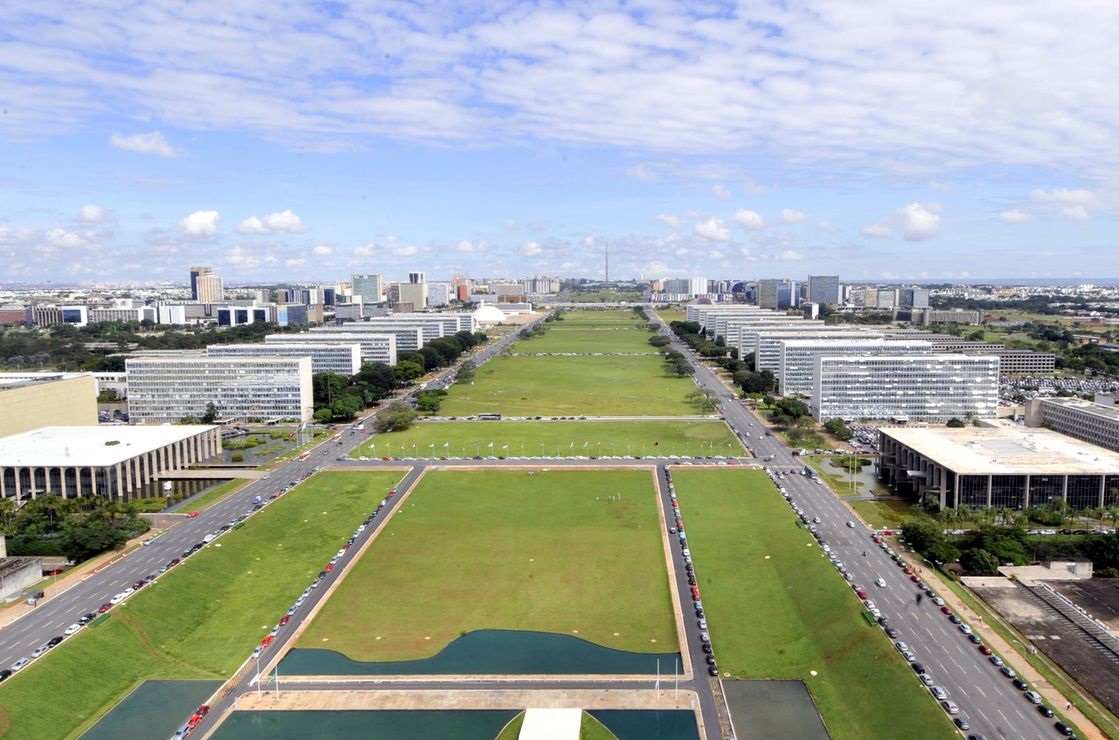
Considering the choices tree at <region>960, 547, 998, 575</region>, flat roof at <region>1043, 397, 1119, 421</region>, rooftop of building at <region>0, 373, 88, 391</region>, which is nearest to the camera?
tree at <region>960, 547, 998, 575</region>

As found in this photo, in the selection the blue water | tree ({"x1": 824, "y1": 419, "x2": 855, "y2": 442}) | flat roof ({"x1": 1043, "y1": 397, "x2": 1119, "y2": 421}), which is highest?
flat roof ({"x1": 1043, "y1": 397, "x2": 1119, "y2": 421})

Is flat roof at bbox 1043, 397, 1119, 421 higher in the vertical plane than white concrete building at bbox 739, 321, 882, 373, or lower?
lower

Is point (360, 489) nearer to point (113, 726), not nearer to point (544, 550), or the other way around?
point (544, 550)

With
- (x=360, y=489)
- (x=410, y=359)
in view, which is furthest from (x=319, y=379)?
(x=360, y=489)

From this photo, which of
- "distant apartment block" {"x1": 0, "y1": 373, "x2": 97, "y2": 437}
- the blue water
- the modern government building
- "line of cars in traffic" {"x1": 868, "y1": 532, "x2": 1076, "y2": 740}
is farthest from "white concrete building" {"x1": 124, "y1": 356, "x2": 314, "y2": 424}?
"line of cars in traffic" {"x1": 868, "y1": 532, "x2": 1076, "y2": 740}

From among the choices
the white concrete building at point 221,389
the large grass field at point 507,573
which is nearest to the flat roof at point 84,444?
the white concrete building at point 221,389

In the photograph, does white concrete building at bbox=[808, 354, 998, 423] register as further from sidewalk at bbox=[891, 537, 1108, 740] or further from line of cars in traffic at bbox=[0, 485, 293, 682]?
line of cars in traffic at bbox=[0, 485, 293, 682]

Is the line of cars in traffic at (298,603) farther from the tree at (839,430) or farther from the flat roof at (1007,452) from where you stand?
the tree at (839,430)
